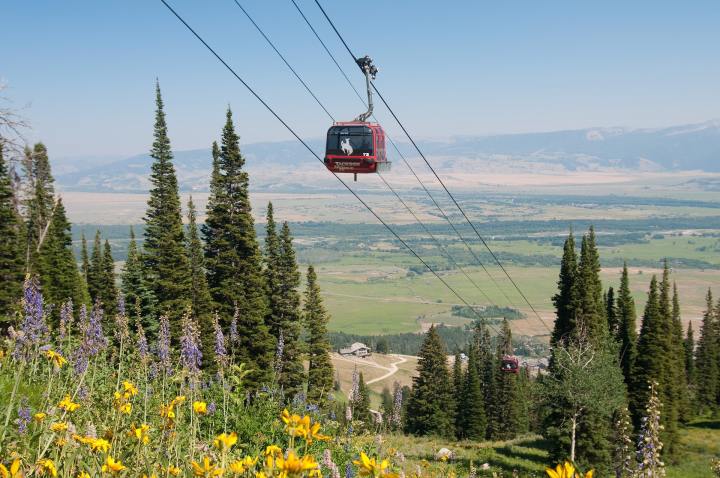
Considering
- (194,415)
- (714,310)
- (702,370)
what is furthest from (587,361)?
(714,310)

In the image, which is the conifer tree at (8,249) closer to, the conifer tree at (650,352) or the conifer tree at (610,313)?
the conifer tree at (650,352)

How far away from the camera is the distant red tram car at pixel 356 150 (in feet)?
67.1

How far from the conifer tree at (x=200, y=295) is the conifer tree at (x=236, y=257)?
2.38 feet

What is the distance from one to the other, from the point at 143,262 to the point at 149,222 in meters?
2.81

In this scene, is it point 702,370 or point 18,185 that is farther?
point 702,370

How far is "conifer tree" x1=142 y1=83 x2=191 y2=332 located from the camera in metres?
42.8

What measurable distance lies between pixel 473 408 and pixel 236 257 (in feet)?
134

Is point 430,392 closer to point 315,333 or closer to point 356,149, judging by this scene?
point 315,333

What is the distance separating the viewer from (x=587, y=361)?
115ft

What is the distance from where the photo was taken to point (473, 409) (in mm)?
71875

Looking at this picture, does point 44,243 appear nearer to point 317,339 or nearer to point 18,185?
point 18,185

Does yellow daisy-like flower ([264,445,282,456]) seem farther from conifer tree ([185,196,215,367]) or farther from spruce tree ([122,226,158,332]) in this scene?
spruce tree ([122,226,158,332])

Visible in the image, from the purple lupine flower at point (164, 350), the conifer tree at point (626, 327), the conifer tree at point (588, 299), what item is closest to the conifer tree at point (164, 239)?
the conifer tree at point (588, 299)

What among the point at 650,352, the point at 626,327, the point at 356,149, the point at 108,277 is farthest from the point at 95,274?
the point at 626,327
